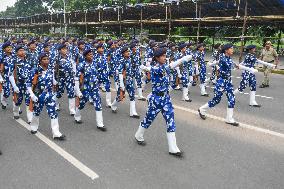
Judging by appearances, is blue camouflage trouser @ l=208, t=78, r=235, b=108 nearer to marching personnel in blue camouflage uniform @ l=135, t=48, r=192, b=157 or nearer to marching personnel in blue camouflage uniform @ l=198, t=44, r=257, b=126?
marching personnel in blue camouflage uniform @ l=198, t=44, r=257, b=126

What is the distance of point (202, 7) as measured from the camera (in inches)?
905

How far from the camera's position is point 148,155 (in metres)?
6.30

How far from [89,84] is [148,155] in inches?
100

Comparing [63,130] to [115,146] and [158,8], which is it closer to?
[115,146]

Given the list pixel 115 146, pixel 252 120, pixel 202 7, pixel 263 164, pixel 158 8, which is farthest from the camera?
pixel 158 8

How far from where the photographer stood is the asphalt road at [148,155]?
205 inches

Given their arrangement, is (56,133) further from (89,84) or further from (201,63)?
(201,63)

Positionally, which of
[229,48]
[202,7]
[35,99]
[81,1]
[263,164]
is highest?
[81,1]

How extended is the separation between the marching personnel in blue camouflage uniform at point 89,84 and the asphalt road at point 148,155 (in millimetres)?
517

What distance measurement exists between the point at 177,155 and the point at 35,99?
322 cm

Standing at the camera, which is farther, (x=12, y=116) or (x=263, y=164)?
(x=12, y=116)

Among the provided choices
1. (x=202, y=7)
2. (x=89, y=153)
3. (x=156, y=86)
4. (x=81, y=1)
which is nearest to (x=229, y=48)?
(x=156, y=86)

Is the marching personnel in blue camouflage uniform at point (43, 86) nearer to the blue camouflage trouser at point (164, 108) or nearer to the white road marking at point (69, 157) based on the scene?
the white road marking at point (69, 157)

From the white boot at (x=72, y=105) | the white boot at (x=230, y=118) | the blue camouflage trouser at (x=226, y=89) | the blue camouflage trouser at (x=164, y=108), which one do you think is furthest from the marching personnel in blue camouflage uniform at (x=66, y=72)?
the white boot at (x=230, y=118)
